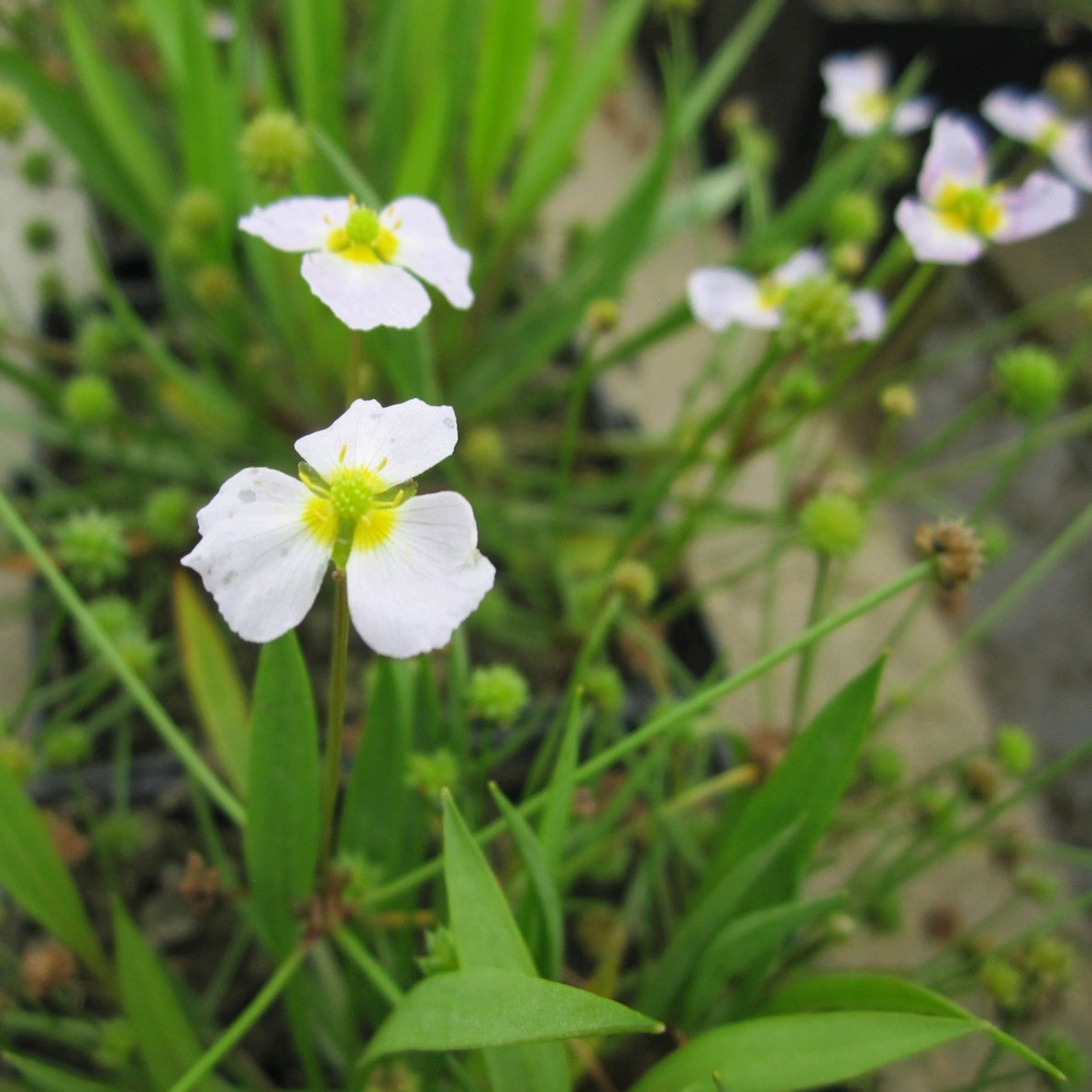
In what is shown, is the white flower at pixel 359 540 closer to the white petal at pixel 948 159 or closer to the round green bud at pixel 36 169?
the white petal at pixel 948 159

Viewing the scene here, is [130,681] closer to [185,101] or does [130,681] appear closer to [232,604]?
[232,604]

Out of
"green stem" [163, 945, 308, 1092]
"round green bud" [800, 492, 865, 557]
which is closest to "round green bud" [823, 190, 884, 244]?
"round green bud" [800, 492, 865, 557]

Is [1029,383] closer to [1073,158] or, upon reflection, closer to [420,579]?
[1073,158]

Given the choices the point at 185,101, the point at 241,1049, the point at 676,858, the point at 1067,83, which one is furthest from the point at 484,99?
the point at 241,1049

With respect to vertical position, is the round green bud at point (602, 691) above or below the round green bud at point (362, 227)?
below

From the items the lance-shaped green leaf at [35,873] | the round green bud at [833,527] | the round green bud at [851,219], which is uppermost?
the round green bud at [851,219]

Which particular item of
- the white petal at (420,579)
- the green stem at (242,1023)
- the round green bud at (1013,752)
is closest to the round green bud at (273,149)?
the white petal at (420,579)

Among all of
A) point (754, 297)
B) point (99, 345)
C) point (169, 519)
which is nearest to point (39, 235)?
point (99, 345)
